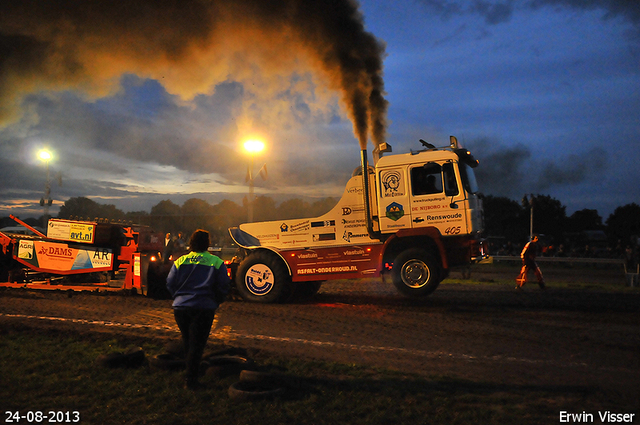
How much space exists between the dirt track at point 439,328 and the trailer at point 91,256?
0.60 metres

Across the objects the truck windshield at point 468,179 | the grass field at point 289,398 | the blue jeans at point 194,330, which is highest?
the truck windshield at point 468,179

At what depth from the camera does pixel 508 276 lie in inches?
744

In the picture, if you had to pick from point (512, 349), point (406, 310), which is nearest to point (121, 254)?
point (406, 310)

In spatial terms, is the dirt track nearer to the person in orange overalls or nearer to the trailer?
the trailer

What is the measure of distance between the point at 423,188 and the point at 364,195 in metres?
1.28

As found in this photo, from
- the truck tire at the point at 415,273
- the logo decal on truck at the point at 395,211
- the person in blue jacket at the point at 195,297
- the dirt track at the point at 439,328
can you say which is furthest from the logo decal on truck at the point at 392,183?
the person in blue jacket at the point at 195,297

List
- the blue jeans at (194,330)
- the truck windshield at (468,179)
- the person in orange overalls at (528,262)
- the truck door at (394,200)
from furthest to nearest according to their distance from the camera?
the person in orange overalls at (528,262) < the truck door at (394,200) < the truck windshield at (468,179) < the blue jeans at (194,330)

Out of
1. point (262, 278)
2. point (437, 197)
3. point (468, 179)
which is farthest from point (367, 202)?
point (262, 278)

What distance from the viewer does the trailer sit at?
447 inches

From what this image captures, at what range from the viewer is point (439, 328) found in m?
7.68

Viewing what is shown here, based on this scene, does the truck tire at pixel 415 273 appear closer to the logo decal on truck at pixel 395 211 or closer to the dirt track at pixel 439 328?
the dirt track at pixel 439 328

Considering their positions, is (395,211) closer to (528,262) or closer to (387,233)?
(387,233)

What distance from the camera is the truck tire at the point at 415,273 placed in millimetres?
9344

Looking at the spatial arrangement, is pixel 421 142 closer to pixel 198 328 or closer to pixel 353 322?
pixel 353 322
